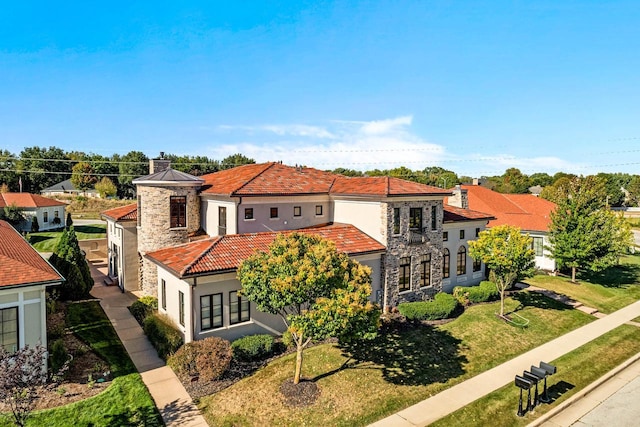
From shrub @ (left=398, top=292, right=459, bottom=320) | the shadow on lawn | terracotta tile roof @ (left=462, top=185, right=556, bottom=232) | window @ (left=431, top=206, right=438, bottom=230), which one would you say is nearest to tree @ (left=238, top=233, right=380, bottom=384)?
the shadow on lawn

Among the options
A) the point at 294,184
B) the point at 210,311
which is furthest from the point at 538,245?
the point at 210,311

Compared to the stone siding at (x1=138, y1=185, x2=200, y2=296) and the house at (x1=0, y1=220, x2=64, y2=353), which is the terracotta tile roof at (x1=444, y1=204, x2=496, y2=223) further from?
the house at (x1=0, y1=220, x2=64, y2=353)

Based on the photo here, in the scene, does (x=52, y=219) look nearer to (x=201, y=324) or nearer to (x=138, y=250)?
(x=138, y=250)

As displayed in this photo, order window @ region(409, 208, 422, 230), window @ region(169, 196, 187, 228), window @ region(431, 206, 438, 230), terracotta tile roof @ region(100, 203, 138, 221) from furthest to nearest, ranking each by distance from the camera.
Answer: terracotta tile roof @ region(100, 203, 138, 221), window @ region(431, 206, 438, 230), window @ region(169, 196, 187, 228), window @ region(409, 208, 422, 230)

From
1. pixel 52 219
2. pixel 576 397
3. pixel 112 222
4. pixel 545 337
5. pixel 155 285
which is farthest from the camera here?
pixel 52 219

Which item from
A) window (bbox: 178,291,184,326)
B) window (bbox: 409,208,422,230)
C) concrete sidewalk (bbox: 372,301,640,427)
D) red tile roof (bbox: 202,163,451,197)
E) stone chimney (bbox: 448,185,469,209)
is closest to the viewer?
concrete sidewalk (bbox: 372,301,640,427)

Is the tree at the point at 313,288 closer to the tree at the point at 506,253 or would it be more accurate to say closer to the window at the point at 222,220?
the window at the point at 222,220

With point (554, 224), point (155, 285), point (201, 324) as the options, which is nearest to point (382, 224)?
point (201, 324)
